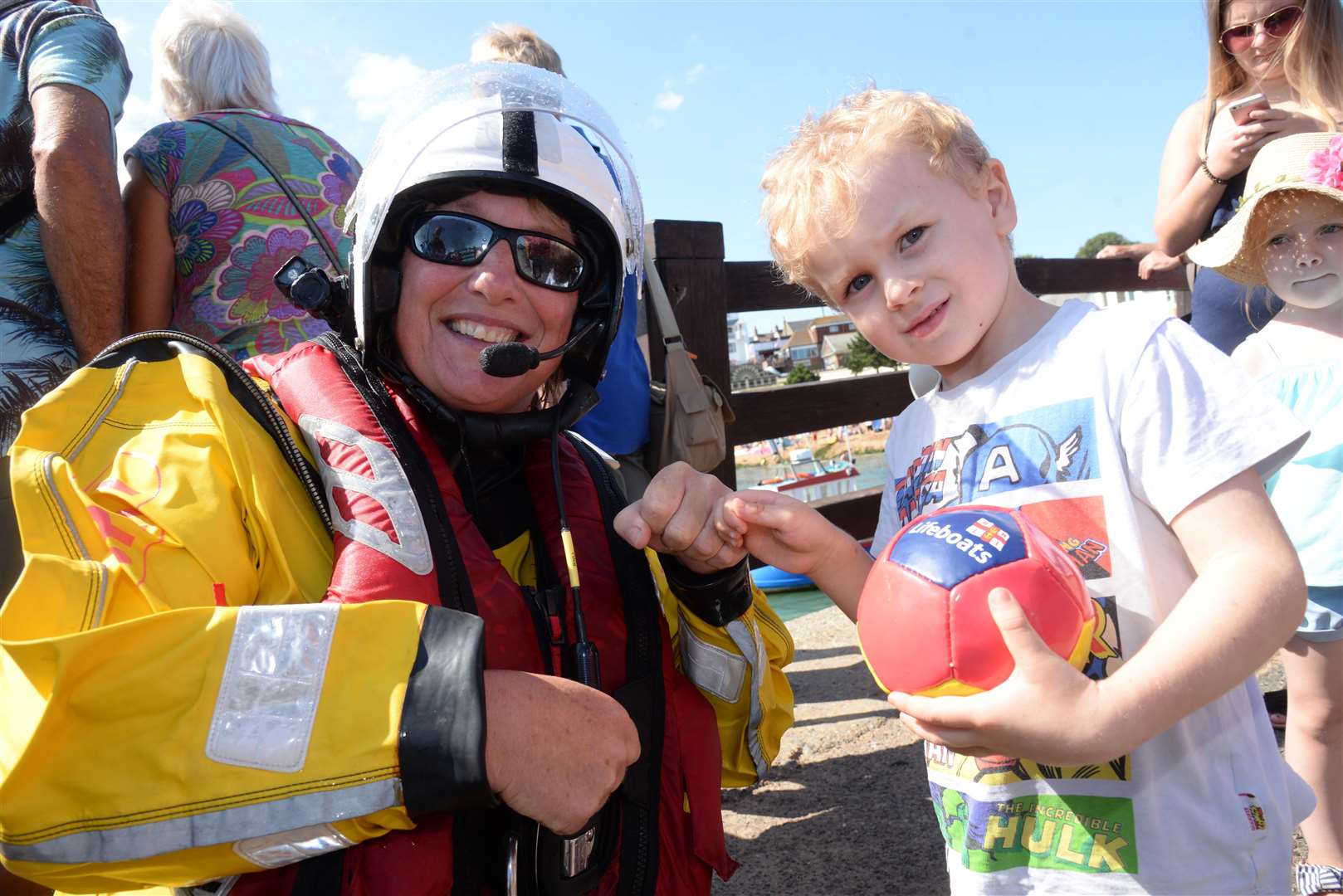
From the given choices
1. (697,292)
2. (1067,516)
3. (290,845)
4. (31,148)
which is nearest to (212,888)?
(290,845)

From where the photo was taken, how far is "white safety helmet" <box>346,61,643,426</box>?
159 centimetres

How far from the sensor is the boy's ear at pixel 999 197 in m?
1.67

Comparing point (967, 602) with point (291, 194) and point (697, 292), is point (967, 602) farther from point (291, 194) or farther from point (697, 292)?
point (697, 292)

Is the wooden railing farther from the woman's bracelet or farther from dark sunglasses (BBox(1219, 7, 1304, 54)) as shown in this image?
dark sunglasses (BBox(1219, 7, 1304, 54))

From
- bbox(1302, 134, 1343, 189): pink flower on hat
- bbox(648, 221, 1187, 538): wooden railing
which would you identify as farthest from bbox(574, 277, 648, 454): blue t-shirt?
bbox(1302, 134, 1343, 189): pink flower on hat

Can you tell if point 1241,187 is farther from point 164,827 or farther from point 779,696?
point 164,827

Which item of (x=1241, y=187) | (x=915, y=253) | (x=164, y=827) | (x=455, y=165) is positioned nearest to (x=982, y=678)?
(x=915, y=253)

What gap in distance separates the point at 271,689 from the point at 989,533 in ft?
3.28

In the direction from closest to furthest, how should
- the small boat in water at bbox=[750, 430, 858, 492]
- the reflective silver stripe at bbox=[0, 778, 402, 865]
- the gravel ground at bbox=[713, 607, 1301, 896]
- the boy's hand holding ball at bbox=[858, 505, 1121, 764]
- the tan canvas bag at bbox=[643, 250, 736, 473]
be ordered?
1. the reflective silver stripe at bbox=[0, 778, 402, 865]
2. the boy's hand holding ball at bbox=[858, 505, 1121, 764]
3. the gravel ground at bbox=[713, 607, 1301, 896]
4. the tan canvas bag at bbox=[643, 250, 736, 473]
5. the small boat in water at bbox=[750, 430, 858, 492]

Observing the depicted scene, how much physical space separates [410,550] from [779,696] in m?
0.90

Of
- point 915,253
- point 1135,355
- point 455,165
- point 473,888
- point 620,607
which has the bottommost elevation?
Answer: point 473,888

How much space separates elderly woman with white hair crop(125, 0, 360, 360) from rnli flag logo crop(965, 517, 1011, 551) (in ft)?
5.76

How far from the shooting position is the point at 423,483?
4.73ft

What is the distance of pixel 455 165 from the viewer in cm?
157
